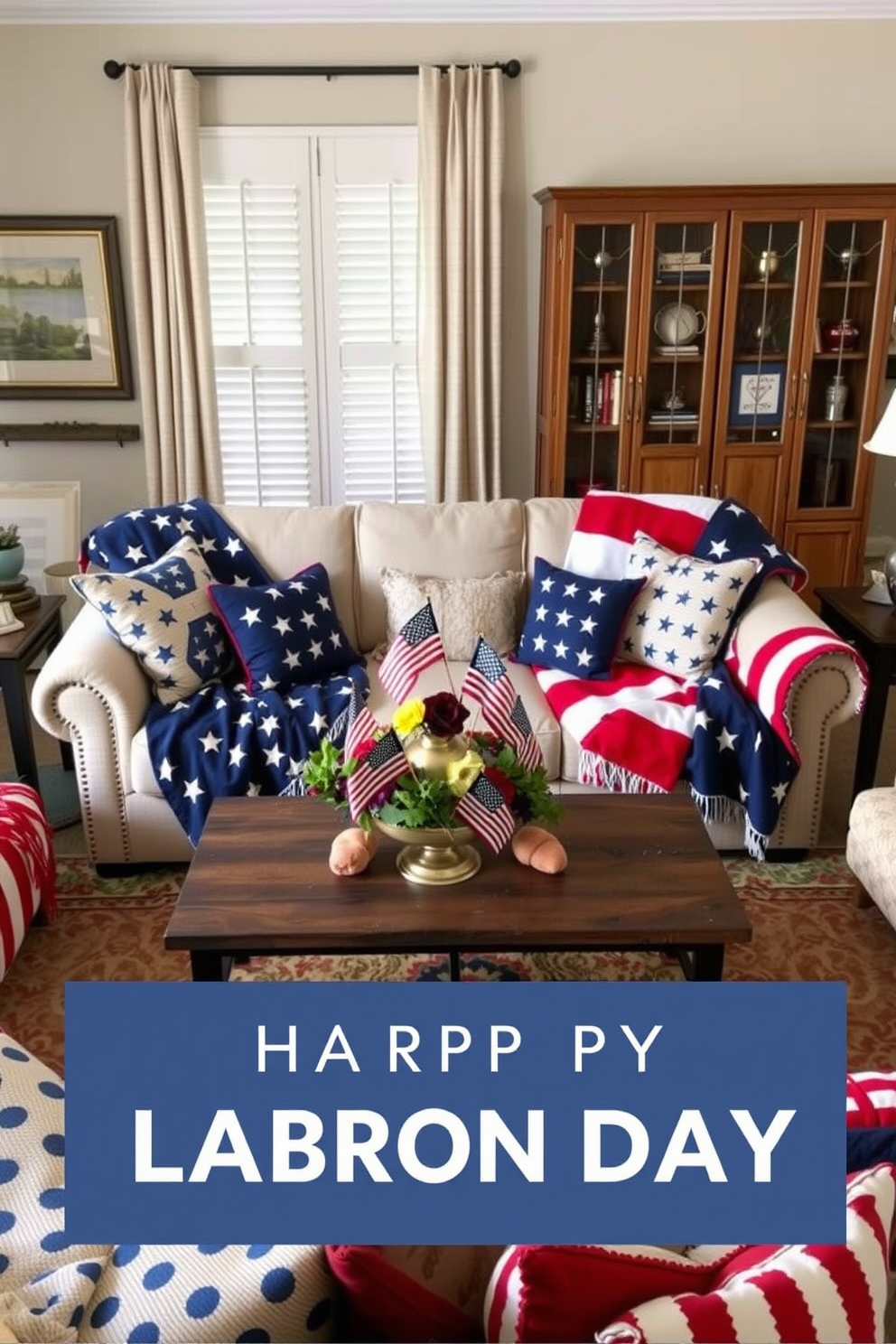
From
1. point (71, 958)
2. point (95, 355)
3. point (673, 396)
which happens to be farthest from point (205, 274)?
point (71, 958)

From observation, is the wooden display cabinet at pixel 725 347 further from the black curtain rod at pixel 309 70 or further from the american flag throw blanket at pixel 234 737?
the american flag throw blanket at pixel 234 737

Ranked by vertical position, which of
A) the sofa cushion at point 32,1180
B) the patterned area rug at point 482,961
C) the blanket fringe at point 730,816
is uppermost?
the sofa cushion at point 32,1180

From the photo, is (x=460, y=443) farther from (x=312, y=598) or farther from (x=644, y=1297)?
(x=644, y=1297)

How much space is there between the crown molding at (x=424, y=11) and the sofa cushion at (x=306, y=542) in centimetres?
214

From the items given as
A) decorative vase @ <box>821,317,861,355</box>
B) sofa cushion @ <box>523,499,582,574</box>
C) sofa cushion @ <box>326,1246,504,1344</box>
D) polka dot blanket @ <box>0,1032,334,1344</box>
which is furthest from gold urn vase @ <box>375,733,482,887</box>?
decorative vase @ <box>821,317,861,355</box>

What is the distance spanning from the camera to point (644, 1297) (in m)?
0.95

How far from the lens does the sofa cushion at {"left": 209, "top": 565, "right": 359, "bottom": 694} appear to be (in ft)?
9.61

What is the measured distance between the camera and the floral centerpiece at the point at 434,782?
1.94m

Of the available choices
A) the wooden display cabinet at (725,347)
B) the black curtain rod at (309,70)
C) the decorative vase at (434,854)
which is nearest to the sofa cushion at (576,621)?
the decorative vase at (434,854)

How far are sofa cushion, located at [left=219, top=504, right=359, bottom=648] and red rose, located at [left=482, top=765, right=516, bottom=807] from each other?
1.40 meters

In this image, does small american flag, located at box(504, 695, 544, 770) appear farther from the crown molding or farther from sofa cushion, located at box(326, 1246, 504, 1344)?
the crown molding

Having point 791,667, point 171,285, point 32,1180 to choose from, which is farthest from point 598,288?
point 32,1180

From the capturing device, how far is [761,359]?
4.29 m

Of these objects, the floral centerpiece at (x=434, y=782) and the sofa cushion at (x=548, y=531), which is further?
the sofa cushion at (x=548, y=531)
